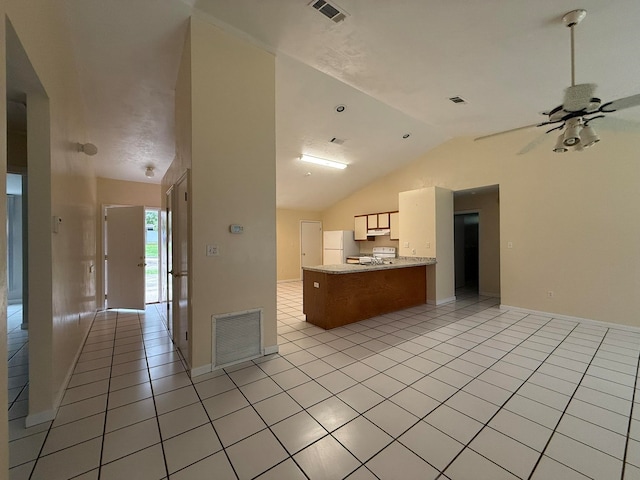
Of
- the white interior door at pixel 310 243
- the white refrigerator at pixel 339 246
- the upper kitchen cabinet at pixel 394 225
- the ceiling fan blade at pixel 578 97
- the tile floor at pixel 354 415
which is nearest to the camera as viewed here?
the tile floor at pixel 354 415

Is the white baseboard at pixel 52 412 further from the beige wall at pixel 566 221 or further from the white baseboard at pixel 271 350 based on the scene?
the beige wall at pixel 566 221

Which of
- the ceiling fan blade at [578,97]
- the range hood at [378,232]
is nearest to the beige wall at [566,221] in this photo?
the range hood at [378,232]

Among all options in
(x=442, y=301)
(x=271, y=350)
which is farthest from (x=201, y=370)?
(x=442, y=301)

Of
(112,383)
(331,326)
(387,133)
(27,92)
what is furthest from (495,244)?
(27,92)

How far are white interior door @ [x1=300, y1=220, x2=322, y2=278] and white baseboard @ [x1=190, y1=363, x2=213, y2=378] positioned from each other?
6.32m

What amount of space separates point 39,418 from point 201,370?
110 centimetres

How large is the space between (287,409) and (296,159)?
475 cm

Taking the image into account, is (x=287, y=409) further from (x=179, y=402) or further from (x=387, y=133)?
(x=387, y=133)

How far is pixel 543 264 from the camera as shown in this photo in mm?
4531

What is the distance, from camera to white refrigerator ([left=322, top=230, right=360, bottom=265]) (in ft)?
25.9

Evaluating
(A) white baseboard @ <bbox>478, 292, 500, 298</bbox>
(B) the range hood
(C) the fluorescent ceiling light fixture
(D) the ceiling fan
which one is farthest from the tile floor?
(B) the range hood

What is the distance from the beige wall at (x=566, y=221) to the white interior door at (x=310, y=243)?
4.87 metres

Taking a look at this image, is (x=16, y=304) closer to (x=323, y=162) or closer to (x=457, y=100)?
(x=323, y=162)

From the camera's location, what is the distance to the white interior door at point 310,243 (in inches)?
353
